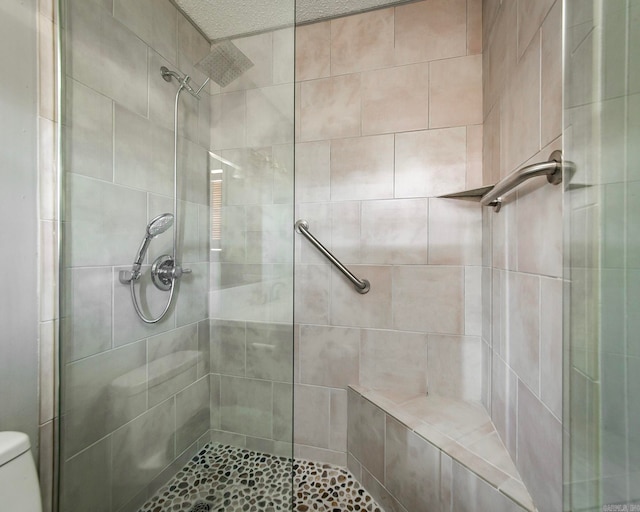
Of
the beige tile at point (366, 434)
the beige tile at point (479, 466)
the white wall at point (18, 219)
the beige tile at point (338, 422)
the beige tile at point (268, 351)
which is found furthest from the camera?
the beige tile at point (338, 422)

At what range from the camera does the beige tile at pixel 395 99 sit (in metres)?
1.29

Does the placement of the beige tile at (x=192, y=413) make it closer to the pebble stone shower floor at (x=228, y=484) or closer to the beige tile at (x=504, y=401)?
the pebble stone shower floor at (x=228, y=484)

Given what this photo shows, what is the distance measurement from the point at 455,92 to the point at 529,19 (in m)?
0.50

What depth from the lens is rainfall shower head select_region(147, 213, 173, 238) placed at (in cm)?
84

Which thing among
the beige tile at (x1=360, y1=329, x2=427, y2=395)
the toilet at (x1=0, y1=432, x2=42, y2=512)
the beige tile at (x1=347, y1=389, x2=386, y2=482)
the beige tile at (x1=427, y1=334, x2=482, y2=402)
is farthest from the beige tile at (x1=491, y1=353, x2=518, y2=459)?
the toilet at (x1=0, y1=432, x2=42, y2=512)

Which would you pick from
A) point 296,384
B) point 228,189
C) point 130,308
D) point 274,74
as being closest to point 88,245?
point 130,308

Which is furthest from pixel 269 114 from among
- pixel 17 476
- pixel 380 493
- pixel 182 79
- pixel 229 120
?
pixel 380 493

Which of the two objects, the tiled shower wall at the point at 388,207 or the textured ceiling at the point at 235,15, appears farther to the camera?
the tiled shower wall at the point at 388,207

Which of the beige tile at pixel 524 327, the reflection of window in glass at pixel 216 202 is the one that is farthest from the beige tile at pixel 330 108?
the beige tile at pixel 524 327

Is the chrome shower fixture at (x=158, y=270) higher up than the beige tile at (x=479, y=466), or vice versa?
the chrome shower fixture at (x=158, y=270)

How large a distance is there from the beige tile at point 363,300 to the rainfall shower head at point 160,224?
773 millimetres

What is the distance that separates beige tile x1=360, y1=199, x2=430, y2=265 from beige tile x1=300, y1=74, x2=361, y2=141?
397mm

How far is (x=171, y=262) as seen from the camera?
87cm

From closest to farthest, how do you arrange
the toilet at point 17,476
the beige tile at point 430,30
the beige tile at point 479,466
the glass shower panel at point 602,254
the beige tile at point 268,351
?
1. the glass shower panel at point 602,254
2. the toilet at point 17,476
3. the beige tile at point 479,466
4. the beige tile at point 268,351
5. the beige tile at point 430,30
